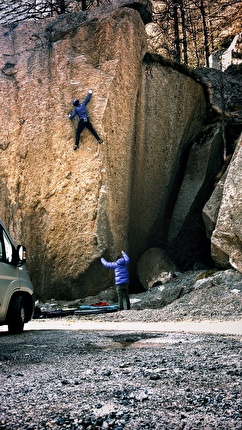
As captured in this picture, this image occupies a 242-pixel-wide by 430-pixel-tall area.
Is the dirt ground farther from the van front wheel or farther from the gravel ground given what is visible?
the van front wheel

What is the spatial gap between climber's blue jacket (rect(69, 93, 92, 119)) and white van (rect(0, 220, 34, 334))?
11132 millimetres

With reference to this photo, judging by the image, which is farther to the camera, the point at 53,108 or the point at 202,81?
the point at 202,81

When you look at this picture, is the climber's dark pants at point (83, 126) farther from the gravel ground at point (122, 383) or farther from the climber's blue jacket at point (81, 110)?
the gravel ground at point (122, 383)

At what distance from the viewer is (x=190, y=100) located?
2303 centimetres

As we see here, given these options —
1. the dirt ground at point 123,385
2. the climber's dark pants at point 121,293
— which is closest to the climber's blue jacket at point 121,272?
the climber's dark pants at point 121,293

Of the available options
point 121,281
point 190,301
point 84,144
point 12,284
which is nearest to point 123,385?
point 12,284

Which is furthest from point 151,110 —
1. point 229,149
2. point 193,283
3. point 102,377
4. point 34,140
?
point 102,377

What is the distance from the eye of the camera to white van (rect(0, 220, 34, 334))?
826cm

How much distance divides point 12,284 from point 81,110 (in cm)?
1187

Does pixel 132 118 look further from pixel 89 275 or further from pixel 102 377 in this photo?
pixel 102 377

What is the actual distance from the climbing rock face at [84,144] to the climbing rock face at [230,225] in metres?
4.08

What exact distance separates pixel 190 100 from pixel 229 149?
10.1 feet

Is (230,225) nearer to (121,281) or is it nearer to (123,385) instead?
(121,281)

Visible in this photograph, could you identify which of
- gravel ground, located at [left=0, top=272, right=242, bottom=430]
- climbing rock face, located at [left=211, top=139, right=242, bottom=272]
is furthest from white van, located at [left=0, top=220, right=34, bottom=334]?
climbing rock face, located at [left=211, top=139, right=242, bottom=272]
